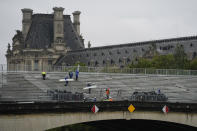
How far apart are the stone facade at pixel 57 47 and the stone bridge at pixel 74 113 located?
10142cm

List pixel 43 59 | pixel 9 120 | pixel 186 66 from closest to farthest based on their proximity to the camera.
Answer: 1. pixel 9 120
2. pixel 186 66
3. pixel 43 59

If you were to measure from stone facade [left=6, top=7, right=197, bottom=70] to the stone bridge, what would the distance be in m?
101

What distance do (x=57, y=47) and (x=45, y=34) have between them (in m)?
6.36

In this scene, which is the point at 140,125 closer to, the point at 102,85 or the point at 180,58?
the point at 102,85

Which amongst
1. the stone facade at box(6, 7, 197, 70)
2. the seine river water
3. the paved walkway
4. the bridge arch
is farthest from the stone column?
the bridge arch

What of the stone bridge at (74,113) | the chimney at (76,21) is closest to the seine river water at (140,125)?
the stone bridge at (74,113)

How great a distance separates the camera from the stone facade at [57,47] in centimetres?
15788

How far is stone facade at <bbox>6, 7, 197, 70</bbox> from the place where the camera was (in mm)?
157875

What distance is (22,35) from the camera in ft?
593

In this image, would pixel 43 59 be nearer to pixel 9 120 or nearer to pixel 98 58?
pixel 98 58

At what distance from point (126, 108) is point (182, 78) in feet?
85.9

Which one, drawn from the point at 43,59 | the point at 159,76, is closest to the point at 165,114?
the point at 159,76

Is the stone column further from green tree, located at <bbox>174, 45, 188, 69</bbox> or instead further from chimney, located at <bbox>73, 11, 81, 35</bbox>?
green tree, located at <bbox>174, 45, 188, 69</bbox>

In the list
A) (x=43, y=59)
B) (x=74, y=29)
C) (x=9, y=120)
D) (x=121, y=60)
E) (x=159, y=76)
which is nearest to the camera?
(x=9, y=120)
